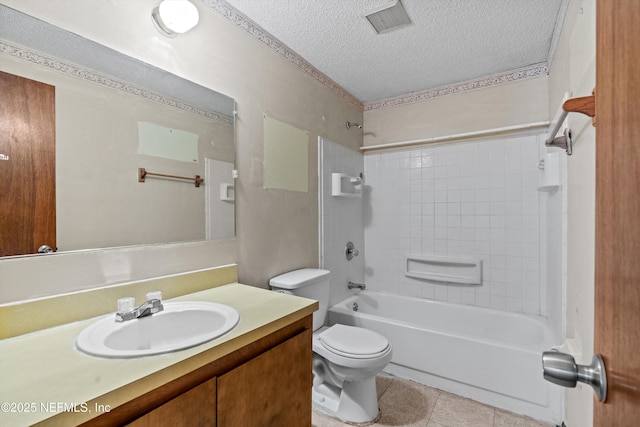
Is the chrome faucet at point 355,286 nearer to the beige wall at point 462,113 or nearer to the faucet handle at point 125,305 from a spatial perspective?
the beige wall at point 462,113

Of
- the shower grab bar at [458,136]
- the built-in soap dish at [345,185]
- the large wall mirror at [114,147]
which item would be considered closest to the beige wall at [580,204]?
the shower grab bar at [458,136]

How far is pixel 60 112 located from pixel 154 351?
88 centimetres

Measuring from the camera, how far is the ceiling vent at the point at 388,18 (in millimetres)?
1602

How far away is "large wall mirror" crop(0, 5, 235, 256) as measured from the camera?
0.94 metres

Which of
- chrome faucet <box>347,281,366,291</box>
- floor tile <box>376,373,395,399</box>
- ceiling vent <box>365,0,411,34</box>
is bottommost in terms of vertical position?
floor tile <box>376,373,395,399</box>

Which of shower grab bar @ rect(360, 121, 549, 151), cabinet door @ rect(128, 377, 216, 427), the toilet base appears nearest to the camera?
cabinet door @ rect(128, 377, 216, 427)

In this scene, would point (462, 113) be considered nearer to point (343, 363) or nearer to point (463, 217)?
point (463, 217)

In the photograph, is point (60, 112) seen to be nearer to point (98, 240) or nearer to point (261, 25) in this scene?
point (98, 240)

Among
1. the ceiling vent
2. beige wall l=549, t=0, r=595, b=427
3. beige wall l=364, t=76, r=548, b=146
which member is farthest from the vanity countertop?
beige wall l=364, t=76, r=548, b=146

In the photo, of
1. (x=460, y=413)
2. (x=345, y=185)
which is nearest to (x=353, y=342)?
(x=460, y=413)

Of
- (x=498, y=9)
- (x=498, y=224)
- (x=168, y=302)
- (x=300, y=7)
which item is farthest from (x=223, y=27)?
(x=498, y=224)

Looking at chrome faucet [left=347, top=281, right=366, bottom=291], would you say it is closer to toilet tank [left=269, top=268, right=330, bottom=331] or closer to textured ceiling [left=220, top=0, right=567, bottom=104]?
toilet tank [left=269, top=268, right=330, bottom=331]

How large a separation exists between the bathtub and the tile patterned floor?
0.21ft

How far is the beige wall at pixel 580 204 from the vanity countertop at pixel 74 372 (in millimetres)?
1169
